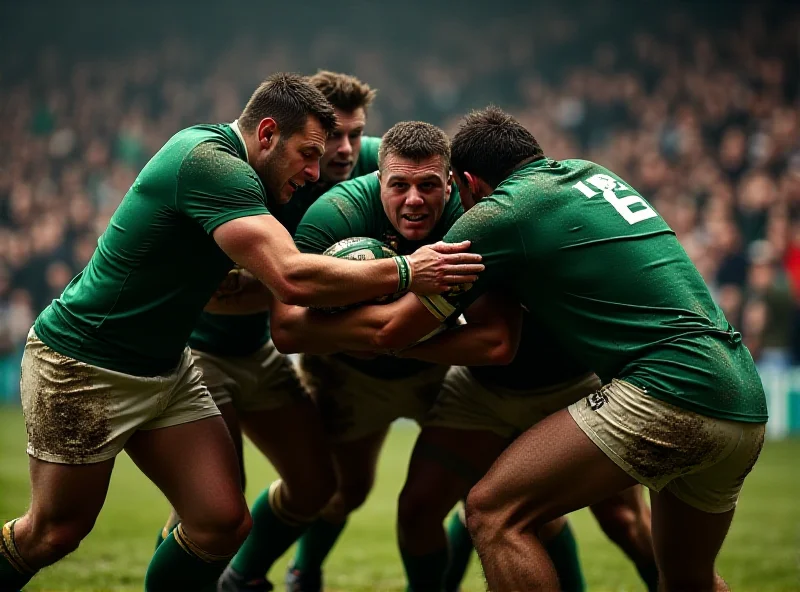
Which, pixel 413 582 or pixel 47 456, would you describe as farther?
pixel 413 582

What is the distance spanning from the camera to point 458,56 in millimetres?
23406

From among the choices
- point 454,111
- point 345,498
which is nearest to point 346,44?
point 454,111

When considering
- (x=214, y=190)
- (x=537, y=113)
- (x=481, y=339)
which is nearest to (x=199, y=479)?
(x=214, y=190)

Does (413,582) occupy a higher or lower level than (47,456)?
lower

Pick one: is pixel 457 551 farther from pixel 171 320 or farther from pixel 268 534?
pixel 171 320

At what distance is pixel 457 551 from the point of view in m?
6.31

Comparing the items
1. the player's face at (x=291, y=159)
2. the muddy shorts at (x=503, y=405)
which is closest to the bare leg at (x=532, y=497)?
the muddy shorts at (x=503, y=405)

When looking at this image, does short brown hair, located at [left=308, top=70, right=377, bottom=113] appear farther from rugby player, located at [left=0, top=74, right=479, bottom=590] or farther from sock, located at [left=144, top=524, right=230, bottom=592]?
sock, located at [left=144, top=524, right=230, bottom=592]

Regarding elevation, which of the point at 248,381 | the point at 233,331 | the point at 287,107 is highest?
the point at 287,107

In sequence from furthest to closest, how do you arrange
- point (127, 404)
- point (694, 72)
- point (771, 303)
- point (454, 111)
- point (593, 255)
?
point (454, 111), point (694, 72), point (771, 303), point (127, 404), point (593, 255)

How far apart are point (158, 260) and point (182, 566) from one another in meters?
1.38

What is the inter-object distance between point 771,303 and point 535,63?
9.97 m

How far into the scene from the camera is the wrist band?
4492mm

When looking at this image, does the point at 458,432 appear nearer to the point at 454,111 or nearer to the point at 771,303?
the point at 771,303
